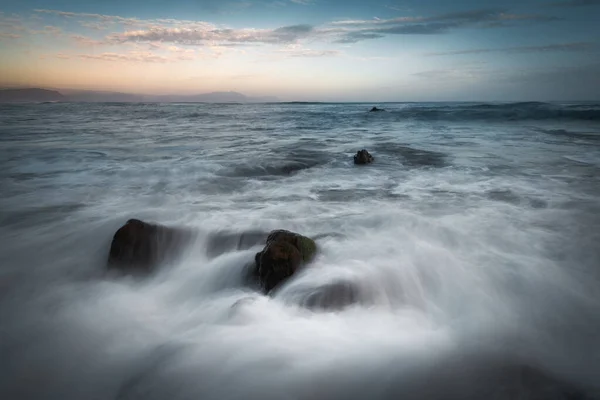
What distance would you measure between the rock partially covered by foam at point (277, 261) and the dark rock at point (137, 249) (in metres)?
1.58

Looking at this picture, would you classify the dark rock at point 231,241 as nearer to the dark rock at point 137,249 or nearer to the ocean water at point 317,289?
the ocean water at point 317,289

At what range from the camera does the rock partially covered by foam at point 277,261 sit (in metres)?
4.25

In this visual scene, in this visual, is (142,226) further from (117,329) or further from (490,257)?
(490,257)

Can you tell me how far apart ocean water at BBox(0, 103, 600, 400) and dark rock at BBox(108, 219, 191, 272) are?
20 cm

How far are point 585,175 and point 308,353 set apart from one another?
10.6 meters

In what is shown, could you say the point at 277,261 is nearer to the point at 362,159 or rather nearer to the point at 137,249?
the point at 137,249

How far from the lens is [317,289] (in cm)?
413

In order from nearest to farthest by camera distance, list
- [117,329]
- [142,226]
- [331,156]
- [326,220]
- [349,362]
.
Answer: [349,362] → [117,329] → [142,226] → [326,220] → [331,156]

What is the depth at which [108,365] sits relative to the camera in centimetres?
336

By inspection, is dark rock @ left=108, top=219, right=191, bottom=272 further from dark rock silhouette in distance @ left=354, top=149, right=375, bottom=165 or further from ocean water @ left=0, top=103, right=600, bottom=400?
dark rock silhouette in distance @ left=354, top=149, right=375, bottom=165

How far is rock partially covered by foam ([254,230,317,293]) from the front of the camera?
425 centimetres

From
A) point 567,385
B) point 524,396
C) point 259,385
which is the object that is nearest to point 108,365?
point 259,385

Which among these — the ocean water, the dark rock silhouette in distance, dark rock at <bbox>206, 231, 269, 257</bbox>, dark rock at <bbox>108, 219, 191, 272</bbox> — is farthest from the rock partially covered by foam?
the dark rock silhouette in distance

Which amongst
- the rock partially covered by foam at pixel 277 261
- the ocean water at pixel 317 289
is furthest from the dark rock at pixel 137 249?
the rock partially covered by foam at pixel 277 261
